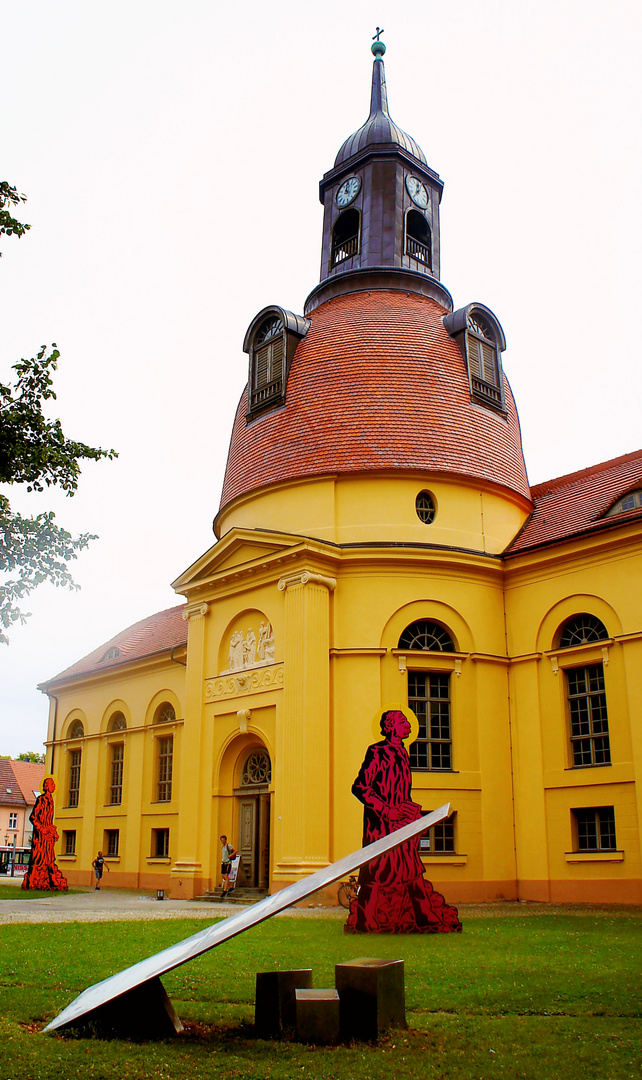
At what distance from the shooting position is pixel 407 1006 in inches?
324

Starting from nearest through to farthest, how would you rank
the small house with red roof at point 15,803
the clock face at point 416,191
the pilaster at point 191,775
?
the pilaster at point 191,775 → the clock face at point 416,191 → the small house with red roof at point 15,803

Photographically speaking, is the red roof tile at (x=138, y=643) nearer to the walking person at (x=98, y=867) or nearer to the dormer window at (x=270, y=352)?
the walking person at (x=98, y=867)

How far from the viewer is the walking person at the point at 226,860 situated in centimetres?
2308

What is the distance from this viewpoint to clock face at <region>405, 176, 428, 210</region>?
31089 mm

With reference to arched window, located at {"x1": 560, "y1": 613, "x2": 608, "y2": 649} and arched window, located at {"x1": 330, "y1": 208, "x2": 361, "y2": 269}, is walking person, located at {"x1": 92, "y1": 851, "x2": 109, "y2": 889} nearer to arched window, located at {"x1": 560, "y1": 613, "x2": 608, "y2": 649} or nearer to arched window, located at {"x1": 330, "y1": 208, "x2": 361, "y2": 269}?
arched window, located at {"x1": 560, "y1": 613, "x2": 608, "y2": 649}

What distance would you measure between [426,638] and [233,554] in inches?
224

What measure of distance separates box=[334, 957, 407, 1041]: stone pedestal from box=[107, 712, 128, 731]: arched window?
28.4 m

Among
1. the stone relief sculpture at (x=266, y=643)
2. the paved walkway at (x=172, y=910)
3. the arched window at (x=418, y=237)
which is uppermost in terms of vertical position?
the arched window at (x=418, y=237)

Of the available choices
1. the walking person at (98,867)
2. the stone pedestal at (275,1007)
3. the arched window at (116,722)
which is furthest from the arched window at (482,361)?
the stone pedestal at (275,1007)

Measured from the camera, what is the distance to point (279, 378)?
27.3 meters

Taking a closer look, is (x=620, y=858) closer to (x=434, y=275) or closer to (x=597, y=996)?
(x=597, y=996)

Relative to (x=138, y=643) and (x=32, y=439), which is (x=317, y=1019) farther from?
(x=138, y=643)

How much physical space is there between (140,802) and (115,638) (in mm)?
9640

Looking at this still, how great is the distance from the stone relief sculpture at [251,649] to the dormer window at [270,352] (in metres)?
6.82
